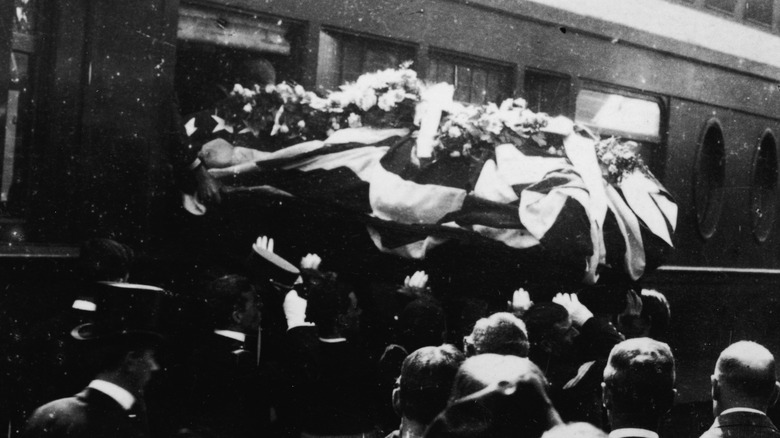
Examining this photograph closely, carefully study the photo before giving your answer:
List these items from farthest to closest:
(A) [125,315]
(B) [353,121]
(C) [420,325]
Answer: (B) [353,121], (C) [420,325], (A) [125,315]

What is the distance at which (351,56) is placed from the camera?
680cm

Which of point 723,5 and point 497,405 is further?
point 723,5

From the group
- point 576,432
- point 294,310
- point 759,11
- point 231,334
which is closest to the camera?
point 576,432

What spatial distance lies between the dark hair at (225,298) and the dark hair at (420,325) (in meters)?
0.85

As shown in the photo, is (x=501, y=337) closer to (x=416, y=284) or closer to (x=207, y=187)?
(x=416, y=284)

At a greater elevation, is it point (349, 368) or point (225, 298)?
point (225, 298)

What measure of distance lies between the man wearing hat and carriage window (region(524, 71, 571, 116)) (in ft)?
18.6

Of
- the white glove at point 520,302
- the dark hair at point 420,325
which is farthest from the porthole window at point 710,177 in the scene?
the dark hair at point 420,325

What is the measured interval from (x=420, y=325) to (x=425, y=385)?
1407 mm

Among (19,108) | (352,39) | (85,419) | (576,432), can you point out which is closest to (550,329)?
(576,432)

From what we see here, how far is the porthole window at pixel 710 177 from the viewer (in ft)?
31.0

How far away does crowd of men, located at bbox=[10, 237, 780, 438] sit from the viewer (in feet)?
8.94

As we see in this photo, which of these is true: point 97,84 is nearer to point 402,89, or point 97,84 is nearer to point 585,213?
point 402,89

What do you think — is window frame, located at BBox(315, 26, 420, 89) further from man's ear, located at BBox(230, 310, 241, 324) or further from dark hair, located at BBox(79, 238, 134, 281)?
man's ear, located at BBox(230, 310, 241, 324)
